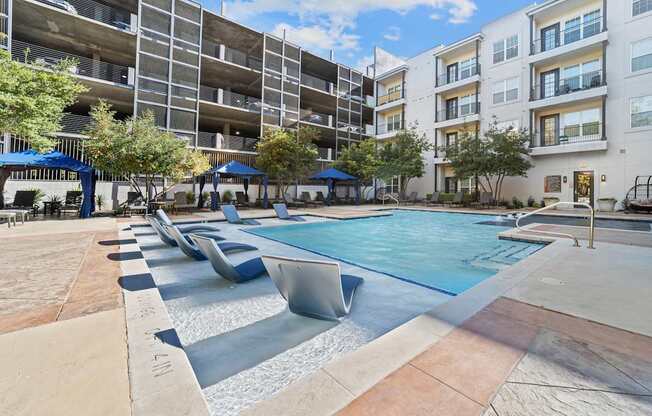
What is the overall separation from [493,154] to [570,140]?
191 inches

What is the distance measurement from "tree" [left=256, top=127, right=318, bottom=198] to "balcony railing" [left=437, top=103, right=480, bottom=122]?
475 inches

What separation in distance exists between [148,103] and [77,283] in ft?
56.7

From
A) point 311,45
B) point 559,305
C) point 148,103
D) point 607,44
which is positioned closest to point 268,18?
point 311,45

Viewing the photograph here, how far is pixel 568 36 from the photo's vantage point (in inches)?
699

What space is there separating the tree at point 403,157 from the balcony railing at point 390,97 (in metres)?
6.38

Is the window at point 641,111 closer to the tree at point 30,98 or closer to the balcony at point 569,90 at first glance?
the balcony at point 569,90

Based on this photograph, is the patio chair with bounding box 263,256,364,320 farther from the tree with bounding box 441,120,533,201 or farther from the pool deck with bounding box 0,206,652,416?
the tree with bounding box 441,120,533,201

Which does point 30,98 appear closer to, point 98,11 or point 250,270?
point 250,270

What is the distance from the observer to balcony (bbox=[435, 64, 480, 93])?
2142 centimetres

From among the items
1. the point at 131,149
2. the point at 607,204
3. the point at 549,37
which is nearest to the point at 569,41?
the point at 549,37

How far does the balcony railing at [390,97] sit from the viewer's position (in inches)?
1071

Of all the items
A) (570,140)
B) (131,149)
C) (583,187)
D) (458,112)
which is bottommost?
(583,187)

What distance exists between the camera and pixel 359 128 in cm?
2930

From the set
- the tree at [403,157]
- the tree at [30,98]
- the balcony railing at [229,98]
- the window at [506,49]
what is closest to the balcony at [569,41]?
the window at [506,49]
